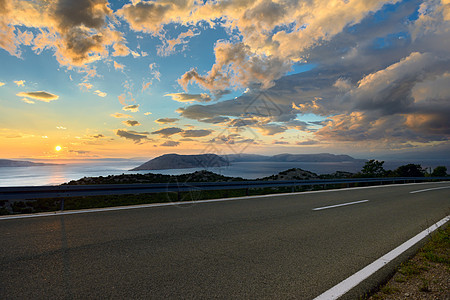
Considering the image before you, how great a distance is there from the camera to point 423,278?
3320mm

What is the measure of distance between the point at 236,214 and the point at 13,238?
16.0 ft

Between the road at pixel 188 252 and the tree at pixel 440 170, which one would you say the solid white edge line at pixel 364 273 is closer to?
the road at pixel 188 252

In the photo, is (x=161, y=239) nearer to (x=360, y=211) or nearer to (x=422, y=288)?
(x=422, y=288)

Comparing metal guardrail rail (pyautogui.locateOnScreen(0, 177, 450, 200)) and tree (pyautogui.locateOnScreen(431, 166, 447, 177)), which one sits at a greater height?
metal guardrail rail (pyautogui.locateOnScreen(0, 177, 450, 200))

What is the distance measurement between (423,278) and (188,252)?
10.7 feet

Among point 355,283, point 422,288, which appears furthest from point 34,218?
point 422,288

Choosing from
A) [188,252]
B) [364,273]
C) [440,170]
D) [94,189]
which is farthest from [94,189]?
[440,170]

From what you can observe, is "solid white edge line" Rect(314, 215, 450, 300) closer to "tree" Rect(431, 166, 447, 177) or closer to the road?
the road

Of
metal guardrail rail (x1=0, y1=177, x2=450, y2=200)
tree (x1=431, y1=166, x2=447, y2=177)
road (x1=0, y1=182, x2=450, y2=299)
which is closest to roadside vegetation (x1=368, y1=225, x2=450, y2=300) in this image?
road (x1=0, y1=182, x2=450, y2=299)

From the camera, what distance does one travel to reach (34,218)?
6.24 m

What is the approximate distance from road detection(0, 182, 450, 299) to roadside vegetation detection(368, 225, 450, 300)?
0.47 m

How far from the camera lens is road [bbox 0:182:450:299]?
289 centimetres

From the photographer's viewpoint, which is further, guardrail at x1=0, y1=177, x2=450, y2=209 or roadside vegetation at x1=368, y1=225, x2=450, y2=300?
guardrail at x1=0, y1=177, x2=450, y2=209

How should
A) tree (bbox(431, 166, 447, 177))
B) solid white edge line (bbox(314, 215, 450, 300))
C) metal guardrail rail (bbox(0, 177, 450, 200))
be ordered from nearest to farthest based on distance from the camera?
solid white edge line (bbox(314, 215, 450, 300)), metal guardrail rail (bbox(0, 177, 450, 200)), tree (bbox(431, 166, 447, 177))
